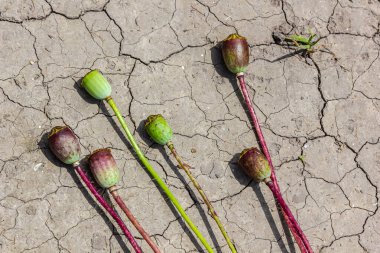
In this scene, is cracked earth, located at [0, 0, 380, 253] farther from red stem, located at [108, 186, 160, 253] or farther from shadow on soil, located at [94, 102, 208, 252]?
red stem, located at [108, 186, 160, 253]

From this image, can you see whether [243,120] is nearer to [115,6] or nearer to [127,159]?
[127,159]

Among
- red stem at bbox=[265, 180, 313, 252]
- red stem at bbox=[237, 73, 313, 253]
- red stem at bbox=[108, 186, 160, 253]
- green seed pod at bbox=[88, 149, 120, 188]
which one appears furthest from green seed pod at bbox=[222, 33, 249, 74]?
red stem at bbox=[108, 186, 160, 253]

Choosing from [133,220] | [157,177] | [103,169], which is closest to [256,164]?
[157,177]

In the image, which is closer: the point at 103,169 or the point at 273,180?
the point at 103,169

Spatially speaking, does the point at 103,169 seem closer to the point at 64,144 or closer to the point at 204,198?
the point at 64,144

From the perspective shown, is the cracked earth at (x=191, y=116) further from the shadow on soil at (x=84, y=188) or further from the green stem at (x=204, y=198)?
the green stem at (x=204, y=198)

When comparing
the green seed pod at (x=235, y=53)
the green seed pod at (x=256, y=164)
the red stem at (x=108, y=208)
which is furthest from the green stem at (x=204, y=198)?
the green seed pod at (x=235, y=53)
